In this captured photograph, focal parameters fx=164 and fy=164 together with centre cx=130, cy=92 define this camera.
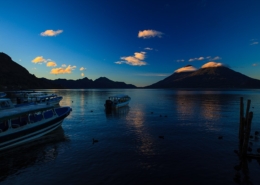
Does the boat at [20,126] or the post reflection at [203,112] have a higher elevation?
the boat at [20,126]

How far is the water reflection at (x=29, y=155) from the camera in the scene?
18.6 m

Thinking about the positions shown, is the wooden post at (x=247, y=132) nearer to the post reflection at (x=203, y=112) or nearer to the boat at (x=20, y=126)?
the post reflection at (x=203, y=112)

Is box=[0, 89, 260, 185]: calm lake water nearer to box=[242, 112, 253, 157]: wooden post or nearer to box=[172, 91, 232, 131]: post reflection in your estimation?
box=[242, 112, 253, 157]: wooden post

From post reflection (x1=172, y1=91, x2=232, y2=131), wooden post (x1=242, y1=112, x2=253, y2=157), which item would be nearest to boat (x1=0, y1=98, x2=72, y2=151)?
wooden post (x1=242, y1=112, x2=253, y2=157)

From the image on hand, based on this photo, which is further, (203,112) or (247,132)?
(203,112)

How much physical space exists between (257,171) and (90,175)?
1771cm

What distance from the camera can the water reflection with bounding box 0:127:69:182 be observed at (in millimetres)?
18625

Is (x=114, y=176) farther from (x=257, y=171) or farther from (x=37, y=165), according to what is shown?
(x=257, y=171)

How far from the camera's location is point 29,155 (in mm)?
21953

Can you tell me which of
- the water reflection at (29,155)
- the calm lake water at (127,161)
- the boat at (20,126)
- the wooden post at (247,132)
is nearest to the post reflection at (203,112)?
the calm lake water at (127,161)

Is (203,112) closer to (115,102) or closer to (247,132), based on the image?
(115,102)

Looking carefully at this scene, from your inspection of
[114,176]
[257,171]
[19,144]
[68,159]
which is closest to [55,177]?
[68,159]

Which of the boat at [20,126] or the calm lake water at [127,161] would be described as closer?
the calm lake water at [127,161]

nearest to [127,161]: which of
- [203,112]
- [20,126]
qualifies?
[20,126]
